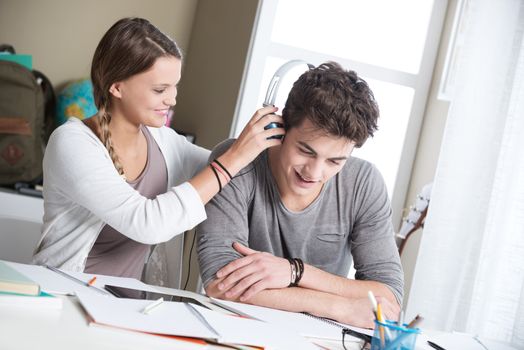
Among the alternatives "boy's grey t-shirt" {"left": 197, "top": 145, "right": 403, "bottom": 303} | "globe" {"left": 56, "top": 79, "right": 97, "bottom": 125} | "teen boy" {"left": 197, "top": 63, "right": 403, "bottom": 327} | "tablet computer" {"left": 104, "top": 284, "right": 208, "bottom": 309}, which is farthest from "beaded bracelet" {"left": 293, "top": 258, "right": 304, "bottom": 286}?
"globe" {"left": 56, "top": 79, "right": 97, "bottom": 125}

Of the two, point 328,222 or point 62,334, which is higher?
point 328,222

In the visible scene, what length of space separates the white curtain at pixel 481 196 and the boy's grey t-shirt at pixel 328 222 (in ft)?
3.11

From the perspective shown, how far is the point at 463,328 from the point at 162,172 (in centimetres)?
149

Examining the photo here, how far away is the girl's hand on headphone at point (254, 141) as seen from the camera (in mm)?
1728

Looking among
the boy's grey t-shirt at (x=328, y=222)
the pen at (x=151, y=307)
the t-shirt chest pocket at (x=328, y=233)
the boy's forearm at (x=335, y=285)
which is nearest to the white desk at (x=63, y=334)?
the pen at (x=151, y=307)

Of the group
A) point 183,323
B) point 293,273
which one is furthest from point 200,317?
point 293,273

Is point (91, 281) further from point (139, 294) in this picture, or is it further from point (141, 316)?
point (141, 316)

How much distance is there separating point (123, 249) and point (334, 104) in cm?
62

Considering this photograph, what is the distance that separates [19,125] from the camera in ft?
10.6

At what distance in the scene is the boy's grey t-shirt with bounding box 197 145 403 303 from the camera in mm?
1851

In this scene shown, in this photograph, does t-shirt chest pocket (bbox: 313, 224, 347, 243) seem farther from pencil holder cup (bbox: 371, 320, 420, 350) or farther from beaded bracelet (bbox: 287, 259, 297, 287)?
pencil holder cup (bbox: 371, 320, 420, 350)

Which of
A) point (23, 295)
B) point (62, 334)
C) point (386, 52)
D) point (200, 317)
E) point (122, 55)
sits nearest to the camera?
point (62, 334)

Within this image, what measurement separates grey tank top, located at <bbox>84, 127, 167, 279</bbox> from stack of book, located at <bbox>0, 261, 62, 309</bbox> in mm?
618

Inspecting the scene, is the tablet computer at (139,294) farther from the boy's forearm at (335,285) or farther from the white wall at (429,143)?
the white wall at (429,143)
